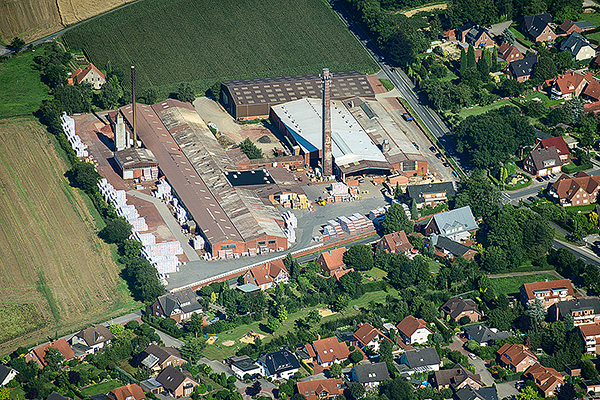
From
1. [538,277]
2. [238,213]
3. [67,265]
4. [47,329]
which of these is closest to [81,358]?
[47,329]

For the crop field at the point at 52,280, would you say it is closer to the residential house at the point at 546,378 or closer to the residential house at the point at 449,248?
the residential house at the point at 449,248

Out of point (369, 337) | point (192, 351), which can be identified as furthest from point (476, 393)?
point (192, 351)

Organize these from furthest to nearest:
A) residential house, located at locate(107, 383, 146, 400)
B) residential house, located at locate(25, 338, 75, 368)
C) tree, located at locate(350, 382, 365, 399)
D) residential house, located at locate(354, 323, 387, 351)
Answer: residential house, located at locate(354, 323, 387, 351) < residential house, located at locate(25, 338, 75, 368) < tree, located at locate(350, 382, 365, 399) < residential house, located at locate(107, 383, 146, 400)

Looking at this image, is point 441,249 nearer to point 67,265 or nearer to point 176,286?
point 176,286

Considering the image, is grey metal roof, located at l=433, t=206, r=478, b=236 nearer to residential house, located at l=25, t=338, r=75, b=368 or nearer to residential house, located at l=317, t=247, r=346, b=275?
residential house, located at l=317, t=247, r=346, b=275

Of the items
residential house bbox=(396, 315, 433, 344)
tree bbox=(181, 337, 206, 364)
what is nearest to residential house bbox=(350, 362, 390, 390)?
residential house bbox=(396, 315, 433, 344)

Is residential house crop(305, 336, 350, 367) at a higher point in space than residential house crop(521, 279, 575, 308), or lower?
higher
